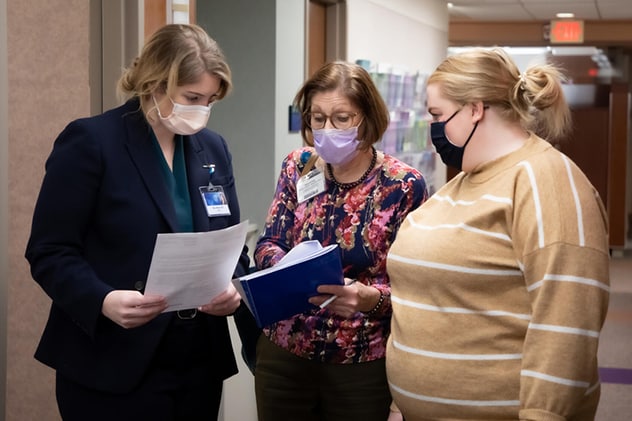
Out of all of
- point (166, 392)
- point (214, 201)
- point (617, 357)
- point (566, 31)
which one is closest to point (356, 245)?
point (214, 201)

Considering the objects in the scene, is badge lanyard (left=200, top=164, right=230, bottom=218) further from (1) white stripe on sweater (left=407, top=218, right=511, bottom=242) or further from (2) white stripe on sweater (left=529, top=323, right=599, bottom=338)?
(2) white stripe on sweater (left=529, top=323, right=599, bottom=338)

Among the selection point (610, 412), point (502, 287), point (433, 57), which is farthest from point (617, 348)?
point (502, 287)

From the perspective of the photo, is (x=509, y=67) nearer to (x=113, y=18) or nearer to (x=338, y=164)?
(x=338, y=164)

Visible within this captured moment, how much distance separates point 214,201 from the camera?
7.48 ft

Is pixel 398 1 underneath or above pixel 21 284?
above

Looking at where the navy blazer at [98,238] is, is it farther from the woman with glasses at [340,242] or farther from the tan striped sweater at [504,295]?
the tan striped sweater at [504,295]

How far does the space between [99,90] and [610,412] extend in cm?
348

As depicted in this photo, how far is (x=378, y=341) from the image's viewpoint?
2.40 m

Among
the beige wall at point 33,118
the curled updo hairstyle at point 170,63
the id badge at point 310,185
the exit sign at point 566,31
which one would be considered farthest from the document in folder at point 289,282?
the exit sign at point 566,31

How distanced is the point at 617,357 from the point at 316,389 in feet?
15.6

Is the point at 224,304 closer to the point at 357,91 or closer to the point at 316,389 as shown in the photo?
the point at 316,389

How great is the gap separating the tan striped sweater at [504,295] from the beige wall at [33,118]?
4.90 ft

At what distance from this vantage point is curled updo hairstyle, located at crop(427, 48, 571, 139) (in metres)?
1.98

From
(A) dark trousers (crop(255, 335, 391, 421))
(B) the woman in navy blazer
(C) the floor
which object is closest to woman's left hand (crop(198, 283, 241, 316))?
(B) the woman in navy blazer
